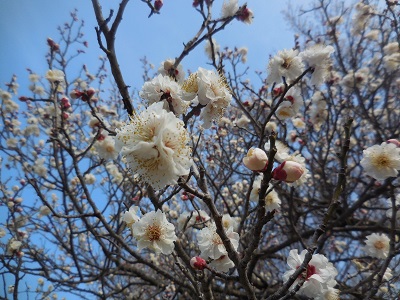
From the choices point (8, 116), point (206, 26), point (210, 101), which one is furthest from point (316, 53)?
point (8, 116)

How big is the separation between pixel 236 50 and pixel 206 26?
2823 millimetres

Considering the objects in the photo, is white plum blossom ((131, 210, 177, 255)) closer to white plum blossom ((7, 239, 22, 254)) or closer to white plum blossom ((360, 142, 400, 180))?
white plum blossom ((360, 142, 400, 180))

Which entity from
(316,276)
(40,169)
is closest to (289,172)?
(316,276)

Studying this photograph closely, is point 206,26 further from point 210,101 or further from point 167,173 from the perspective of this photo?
point 167,173

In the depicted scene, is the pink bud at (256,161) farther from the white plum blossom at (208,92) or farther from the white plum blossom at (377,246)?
the white plum blossom at (377,246)

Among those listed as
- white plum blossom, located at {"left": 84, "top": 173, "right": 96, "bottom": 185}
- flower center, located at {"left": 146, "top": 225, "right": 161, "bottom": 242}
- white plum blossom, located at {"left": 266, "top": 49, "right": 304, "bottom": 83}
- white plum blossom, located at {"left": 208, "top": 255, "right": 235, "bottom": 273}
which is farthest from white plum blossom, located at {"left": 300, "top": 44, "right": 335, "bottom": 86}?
white plum blossom, located at {"left": 84, "top": 173, "right": 96, "bottom": 185}

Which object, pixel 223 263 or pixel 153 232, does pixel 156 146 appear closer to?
pixel 153 232

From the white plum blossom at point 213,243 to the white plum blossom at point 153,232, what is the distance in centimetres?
19

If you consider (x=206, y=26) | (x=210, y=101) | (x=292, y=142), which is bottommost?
(x=210, y=101)

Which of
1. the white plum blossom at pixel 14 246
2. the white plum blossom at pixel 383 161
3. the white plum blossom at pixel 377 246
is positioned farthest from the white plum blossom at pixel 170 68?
the white plum blossom at pixel 14 246

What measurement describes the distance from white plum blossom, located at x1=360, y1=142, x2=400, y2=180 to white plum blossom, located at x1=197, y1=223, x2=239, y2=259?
1026 millimetres

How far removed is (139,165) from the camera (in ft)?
3.63

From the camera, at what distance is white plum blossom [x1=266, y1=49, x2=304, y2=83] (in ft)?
7.36

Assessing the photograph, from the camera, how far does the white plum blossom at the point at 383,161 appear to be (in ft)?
5.91
